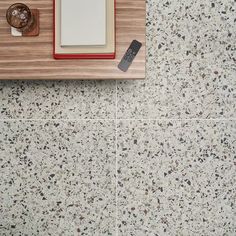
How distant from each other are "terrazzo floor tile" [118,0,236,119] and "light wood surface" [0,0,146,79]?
176 millimetres

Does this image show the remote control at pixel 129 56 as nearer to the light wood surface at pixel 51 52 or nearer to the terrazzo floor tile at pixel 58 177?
the light wood surface at pixel 51 52

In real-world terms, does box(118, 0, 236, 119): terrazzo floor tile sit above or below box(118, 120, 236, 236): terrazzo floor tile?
above

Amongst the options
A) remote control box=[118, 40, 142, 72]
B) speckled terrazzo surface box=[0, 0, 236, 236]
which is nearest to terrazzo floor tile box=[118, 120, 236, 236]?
speckled terrazzo surface box=[0, 0, 236, 236]

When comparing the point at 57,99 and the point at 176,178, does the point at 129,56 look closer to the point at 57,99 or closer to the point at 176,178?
the point at 57,99

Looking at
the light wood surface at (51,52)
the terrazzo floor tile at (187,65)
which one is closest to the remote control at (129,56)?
the light wood surface at (51,52)

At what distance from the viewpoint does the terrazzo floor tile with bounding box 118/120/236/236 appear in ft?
3.93

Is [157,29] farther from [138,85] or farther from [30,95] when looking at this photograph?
[30,95]

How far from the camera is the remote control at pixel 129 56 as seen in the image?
40.3 inches

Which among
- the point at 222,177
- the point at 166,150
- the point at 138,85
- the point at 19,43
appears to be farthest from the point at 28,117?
the point at 222,177

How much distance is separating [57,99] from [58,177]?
30 centimetres

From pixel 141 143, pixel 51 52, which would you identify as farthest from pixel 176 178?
pixel 51 52

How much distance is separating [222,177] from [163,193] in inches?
9.0

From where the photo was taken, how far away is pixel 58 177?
4.01 feet

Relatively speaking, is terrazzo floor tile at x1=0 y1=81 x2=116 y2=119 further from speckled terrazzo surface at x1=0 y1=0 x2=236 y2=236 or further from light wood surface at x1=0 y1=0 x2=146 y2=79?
light wood surface at x1=0 y1=0 x2=146 y2=79
